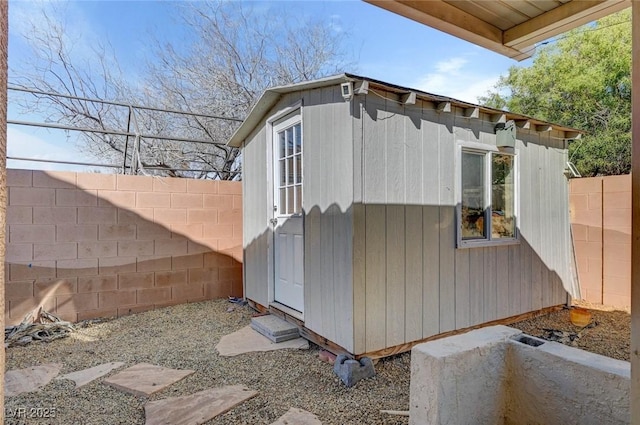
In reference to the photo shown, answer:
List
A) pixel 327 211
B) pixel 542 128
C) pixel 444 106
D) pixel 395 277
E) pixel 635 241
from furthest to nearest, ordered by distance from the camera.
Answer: pixel 542 128, pixel 444 106, pixel 327 211, pixel 395 277, pixel 635 241

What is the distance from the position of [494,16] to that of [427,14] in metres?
0.39

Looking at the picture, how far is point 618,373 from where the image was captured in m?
1.56

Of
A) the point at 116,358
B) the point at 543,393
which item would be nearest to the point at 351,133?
the point at 543,393

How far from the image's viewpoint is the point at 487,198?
4.02 metres

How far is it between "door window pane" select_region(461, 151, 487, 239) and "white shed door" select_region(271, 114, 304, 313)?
5.80ft

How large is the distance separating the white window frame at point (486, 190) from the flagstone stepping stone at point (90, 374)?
3457 millimetres

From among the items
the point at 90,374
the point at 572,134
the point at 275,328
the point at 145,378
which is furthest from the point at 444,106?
the point at 90,374

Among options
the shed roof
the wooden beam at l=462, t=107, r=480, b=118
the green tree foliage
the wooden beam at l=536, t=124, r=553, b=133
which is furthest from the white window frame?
the green tree foliage

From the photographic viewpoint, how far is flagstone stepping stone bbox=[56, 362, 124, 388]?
2848 millimetres

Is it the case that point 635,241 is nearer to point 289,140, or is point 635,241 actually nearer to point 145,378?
point 145,378

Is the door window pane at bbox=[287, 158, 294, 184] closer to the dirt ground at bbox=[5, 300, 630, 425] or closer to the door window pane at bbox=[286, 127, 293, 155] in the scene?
the door window pane at bbox=[286, 127, 293, 155]

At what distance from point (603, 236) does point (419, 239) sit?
333 centimetres

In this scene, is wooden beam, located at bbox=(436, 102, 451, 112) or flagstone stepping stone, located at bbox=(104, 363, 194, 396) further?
wooden beam, located at bbox=(436, 102, 451, 112)

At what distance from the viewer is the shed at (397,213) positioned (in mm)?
3082
